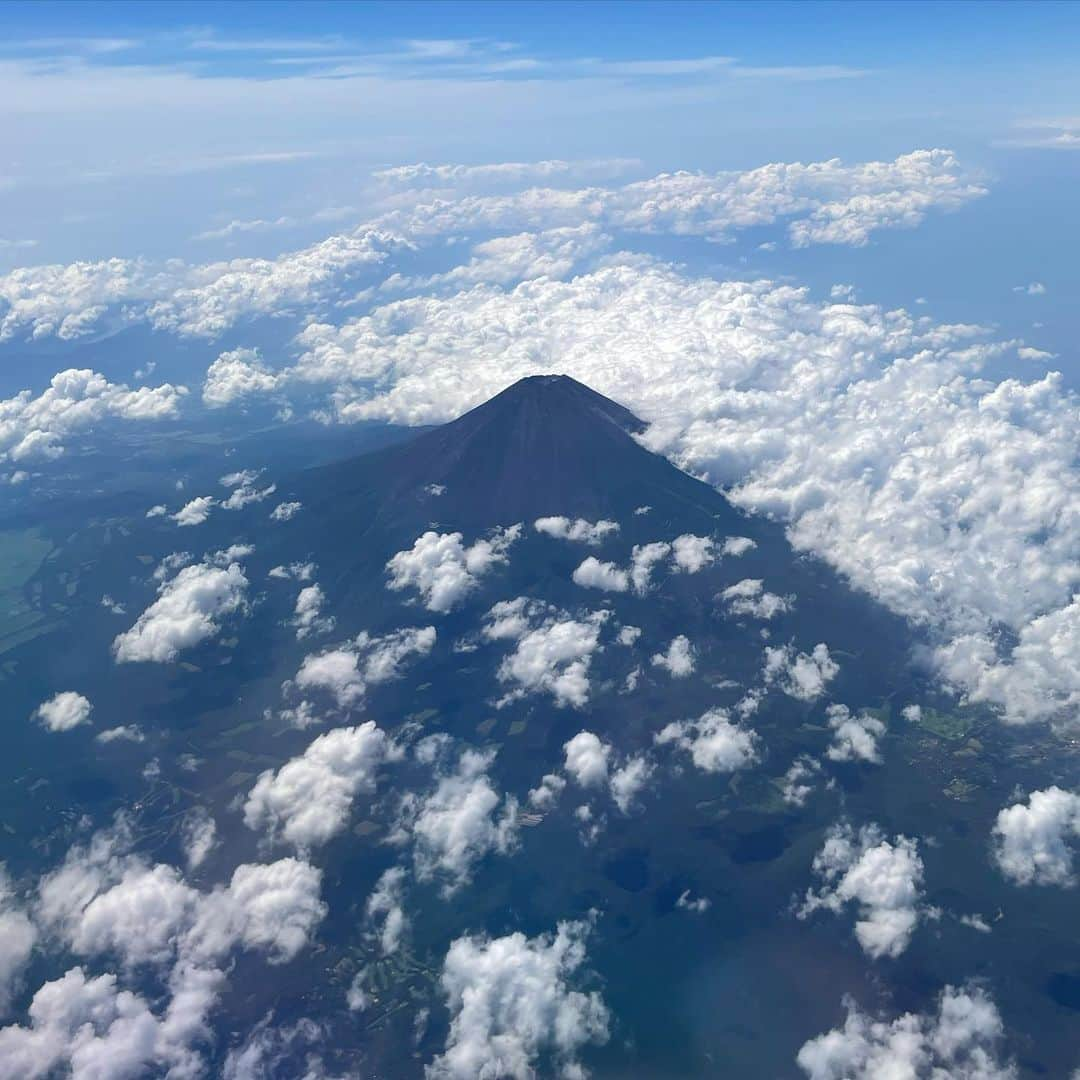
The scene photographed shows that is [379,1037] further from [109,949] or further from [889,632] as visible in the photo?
[889,632]

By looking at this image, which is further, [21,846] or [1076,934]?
[21,846]

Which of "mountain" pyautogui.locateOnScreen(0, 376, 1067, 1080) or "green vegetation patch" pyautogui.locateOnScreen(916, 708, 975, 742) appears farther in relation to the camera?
"green vegetation patch" pyautogui.locateOnScreen(916, 708, 975, 742)

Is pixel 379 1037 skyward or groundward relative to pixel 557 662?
groundward

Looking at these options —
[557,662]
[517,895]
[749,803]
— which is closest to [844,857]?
[749,803]

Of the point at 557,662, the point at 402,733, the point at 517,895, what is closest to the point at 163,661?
the point at 402,733

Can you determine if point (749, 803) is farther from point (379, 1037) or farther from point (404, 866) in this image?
point (379, 1037)

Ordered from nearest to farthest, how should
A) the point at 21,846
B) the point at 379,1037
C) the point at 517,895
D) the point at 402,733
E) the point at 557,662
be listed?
the point at 379,1037
the point at 517,895
the point at 21,846
the point at 402,733
the point at 557,662

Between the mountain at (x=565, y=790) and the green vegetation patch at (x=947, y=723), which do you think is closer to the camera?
the mountain at (x=565, y=790)

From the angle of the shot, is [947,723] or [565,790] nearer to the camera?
[565,790]

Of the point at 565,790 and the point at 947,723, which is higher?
the point at 565,790

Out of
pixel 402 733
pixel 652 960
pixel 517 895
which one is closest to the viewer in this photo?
pixel 652 960
